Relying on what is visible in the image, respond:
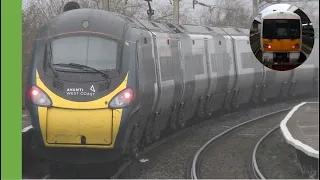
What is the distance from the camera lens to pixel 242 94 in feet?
62.8

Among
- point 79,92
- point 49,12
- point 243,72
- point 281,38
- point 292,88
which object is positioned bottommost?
point 292,88

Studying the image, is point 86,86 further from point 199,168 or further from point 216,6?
point 216,6

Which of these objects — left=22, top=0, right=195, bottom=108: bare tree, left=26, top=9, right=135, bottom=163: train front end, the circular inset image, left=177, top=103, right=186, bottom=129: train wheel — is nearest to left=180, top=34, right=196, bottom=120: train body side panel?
left=177, top=103, right=186, bottom=129: train wheel

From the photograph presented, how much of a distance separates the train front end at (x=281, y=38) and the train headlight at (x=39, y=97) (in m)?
3.87

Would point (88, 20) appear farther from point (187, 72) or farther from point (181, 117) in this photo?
point (181, 117)

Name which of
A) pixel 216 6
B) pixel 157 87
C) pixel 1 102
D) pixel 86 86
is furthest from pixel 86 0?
pixel 1 102

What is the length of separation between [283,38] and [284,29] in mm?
110

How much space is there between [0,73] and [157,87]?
12.9 ft

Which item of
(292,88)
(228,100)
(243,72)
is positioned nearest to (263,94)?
(243,72)

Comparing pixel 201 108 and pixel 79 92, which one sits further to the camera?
pixel 201 108

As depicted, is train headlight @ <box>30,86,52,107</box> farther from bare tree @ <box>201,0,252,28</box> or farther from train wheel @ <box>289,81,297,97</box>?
train wheel @ <box>289,81,297,97</box>

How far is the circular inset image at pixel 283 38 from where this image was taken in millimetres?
5953

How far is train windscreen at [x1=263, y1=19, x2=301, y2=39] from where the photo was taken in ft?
19.4

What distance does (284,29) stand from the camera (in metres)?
5.93
